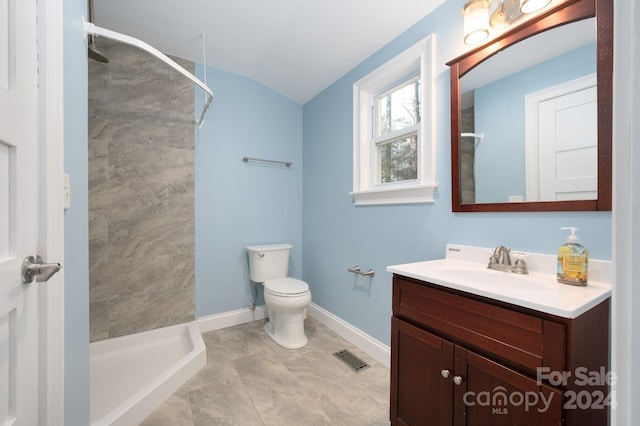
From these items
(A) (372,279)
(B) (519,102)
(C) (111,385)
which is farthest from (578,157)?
(C) (111,385)

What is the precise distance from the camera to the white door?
1.07 m

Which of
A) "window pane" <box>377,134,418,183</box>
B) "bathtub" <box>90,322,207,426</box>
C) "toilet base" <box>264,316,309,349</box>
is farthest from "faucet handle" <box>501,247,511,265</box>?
"bathtub" <box>90,322,207,426</box>

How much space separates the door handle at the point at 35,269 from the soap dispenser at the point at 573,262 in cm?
169

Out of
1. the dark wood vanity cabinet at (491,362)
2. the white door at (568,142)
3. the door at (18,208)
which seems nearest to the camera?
the door at (18,208)

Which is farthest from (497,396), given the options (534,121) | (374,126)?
(374,126)

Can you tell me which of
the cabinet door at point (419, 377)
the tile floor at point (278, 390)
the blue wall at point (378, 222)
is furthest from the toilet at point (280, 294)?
the cabinet door at point (419, 377)

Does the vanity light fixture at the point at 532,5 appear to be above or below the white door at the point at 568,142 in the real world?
above

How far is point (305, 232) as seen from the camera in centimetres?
291

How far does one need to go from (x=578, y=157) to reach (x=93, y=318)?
3.06 metres

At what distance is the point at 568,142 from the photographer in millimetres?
1134

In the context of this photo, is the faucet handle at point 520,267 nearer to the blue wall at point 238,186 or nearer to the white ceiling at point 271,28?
the white ceiling at point 271,28

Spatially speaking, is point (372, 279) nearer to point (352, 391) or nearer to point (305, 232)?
point (352, 391)

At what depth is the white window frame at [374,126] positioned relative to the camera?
1.63 m

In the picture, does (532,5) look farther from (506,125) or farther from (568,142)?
(568,142)
